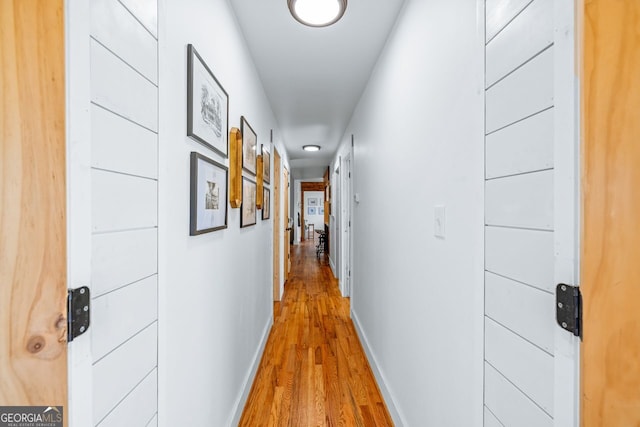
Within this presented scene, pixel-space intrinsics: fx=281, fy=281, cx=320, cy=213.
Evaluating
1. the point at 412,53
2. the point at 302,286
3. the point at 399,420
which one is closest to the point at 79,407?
the point at 399,420

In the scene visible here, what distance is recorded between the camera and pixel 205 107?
1.19 m

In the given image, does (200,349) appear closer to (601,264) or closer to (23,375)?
(23,375)

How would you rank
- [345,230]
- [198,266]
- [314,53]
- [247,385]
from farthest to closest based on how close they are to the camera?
[345,230], [314,53], [247,385], [198,266]

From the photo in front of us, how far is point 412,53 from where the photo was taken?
149 cm

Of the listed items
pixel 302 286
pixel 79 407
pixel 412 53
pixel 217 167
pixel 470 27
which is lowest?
pixel 302 286

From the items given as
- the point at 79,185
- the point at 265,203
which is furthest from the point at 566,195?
the point at 265,203

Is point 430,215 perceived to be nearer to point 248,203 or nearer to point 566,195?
point 566,195

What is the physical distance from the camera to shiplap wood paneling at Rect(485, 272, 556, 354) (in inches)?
24.3

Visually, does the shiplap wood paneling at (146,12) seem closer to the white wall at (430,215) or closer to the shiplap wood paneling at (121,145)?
the shiplap wood paneling at (121,145)

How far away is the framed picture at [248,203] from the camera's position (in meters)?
1.81

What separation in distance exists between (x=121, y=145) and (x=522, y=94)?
97cm

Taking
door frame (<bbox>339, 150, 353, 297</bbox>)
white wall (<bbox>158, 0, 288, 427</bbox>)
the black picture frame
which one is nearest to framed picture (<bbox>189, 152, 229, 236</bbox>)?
white wall (<bbox>158, 0, 288, 427</bbox>)

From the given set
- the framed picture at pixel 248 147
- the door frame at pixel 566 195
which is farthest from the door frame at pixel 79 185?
the framed picture at pixel 248 147

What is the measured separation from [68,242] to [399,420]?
5.93 ft
